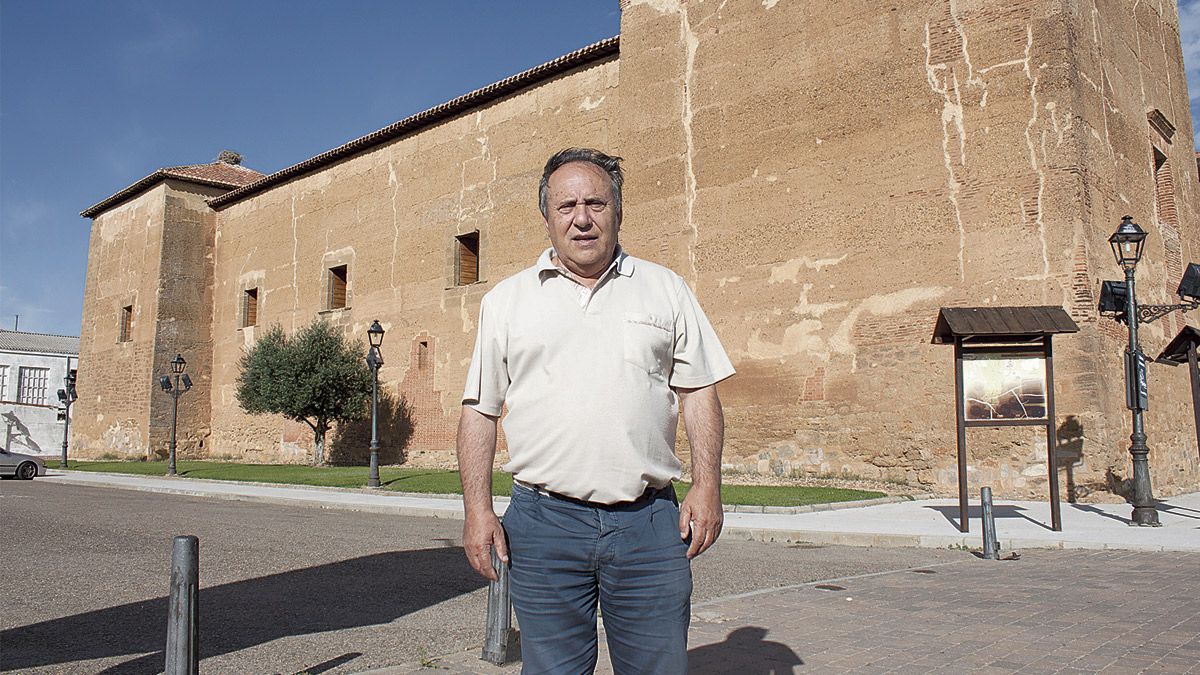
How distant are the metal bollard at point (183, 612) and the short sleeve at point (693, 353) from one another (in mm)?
1770

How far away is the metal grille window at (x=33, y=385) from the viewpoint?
49594 mm

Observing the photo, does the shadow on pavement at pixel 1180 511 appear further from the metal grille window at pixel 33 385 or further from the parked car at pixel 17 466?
the metal grille window at pixel 33 385

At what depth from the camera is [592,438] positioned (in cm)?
223

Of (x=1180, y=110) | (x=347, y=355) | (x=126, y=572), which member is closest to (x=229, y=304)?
(x=347, y=355)

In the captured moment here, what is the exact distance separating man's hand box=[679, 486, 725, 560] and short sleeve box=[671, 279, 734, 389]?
297 mm

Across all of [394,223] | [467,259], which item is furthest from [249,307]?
[467,259]

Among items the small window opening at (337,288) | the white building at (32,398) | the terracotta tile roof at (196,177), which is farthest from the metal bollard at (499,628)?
the white building at (32,398)

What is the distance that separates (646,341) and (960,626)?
3682 millimetres

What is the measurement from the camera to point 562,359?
7.54ft

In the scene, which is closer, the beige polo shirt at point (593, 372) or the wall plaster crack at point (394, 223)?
the beige polo shirt at point (593, 372)

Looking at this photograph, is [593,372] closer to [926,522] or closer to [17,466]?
[926,522]

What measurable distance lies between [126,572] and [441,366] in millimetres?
16723

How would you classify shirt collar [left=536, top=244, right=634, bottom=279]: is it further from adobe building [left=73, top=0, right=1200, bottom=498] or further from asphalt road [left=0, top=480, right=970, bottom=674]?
adobe building [left=73, top=0, right=1200, bottom=498]

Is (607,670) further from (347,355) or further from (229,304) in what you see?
(229,304)
